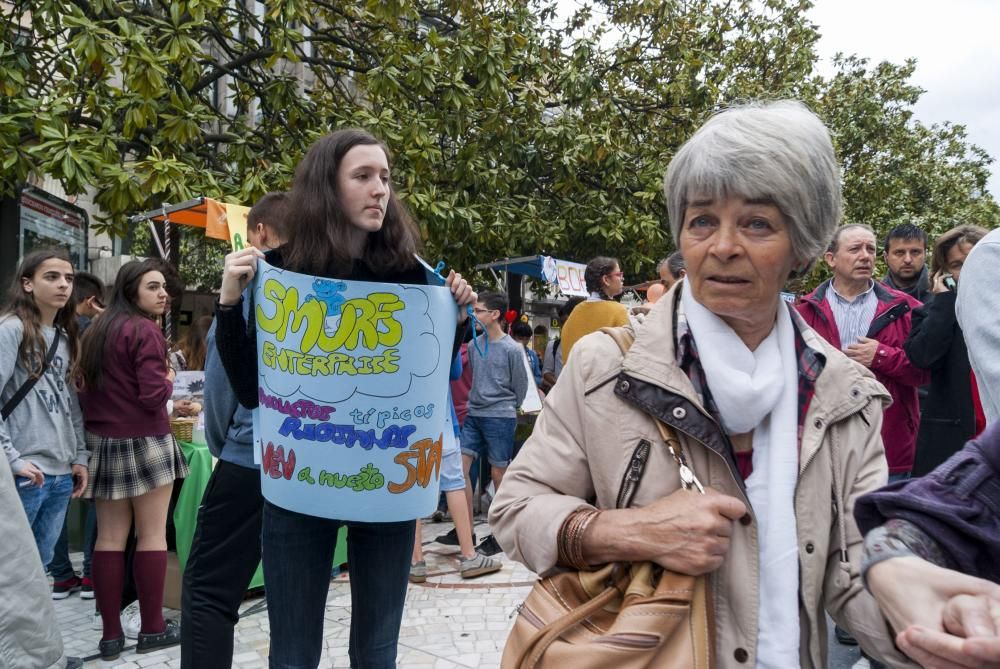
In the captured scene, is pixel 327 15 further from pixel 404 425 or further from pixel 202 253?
pixel 202 253

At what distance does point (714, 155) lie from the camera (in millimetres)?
1426

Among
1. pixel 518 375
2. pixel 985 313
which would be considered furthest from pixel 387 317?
pixel 518 375

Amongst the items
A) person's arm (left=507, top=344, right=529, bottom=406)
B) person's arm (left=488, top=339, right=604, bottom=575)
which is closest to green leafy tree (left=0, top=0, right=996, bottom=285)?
person's arm (left=507, top=344, right=529, bottom=406)

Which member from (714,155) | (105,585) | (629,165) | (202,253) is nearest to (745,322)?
(714,155)

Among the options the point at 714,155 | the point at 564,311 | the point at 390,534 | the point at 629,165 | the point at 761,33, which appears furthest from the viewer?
the point at 761,33

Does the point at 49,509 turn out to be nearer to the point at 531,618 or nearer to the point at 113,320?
the point at 113,320

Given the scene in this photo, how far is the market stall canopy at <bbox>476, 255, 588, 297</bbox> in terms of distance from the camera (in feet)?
33.7

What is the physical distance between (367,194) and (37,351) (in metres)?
2.49

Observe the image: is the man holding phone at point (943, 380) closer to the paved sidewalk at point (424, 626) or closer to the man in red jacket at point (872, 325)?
the man in red jacket at point (872, 325)

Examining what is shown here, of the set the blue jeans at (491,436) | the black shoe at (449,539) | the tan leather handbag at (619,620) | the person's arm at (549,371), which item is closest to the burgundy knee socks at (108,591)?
the black shoe at (449,539)

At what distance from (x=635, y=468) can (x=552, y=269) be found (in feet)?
29.7

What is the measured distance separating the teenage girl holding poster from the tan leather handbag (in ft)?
3.56

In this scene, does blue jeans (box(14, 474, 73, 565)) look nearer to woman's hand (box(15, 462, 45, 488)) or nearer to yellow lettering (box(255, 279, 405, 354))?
woman's hand (box(15, 462, 45, 488))

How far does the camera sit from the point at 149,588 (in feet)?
13.2
